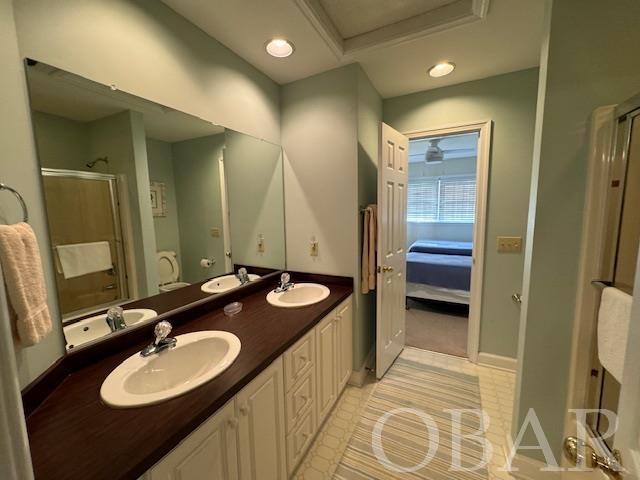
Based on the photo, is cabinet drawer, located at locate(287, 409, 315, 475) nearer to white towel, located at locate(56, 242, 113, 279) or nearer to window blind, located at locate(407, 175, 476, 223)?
white towel, located at locate(56, 242, 113, 279)

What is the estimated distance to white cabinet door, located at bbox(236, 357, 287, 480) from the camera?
3.35 feet

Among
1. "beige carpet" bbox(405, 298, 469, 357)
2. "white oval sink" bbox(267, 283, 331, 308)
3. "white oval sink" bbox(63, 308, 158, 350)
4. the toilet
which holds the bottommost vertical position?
"beige carpet" bbox(405, 298, 469, 357)

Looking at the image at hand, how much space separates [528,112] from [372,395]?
2.56m

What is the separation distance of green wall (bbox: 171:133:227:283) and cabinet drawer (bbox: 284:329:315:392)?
2.55ft

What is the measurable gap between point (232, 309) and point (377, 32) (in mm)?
1980

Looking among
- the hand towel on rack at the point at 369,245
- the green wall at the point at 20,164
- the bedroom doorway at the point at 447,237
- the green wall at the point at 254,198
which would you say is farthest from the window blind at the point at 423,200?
the green wall at the point at 20,164

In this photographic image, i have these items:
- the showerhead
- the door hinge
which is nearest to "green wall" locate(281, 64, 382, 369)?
the showerhead

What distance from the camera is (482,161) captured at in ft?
7.30

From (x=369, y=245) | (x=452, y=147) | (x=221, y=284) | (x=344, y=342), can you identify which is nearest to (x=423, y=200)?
(x=452, y=147)

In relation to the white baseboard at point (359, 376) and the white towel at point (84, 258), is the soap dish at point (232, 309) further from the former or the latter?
the white baseboard at point (359, 376)

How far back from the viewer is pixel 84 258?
42.8 inches

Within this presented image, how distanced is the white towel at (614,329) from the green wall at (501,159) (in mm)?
1431

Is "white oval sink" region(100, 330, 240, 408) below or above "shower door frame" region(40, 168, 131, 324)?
below

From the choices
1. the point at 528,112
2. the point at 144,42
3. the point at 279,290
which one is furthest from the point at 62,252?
the point at 528,112
